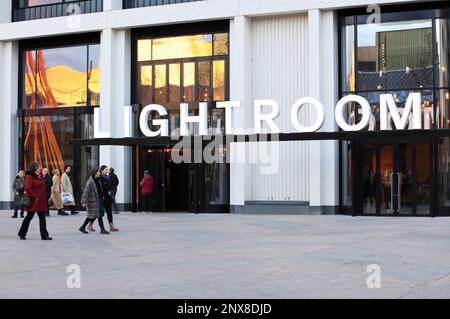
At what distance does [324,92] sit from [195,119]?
15.8 ft

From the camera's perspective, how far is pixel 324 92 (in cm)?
2684

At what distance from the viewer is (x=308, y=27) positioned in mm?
27156

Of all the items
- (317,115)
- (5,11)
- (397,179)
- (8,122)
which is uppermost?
(5,11)

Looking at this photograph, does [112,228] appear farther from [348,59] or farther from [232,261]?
[348,59]

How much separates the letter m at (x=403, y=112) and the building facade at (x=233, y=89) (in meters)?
0.38

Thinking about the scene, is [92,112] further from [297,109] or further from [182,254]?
[182,254]

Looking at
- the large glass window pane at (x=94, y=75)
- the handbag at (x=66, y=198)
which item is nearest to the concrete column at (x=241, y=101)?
the handbag at (x=66, y=198)

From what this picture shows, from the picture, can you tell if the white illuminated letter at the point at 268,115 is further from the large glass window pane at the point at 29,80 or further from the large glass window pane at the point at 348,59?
the large glass window pane at the point at 29,80

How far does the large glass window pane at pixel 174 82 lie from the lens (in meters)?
29.2

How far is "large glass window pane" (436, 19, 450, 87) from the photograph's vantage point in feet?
83.4

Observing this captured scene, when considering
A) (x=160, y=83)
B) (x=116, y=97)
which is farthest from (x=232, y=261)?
(x=116, y=97)

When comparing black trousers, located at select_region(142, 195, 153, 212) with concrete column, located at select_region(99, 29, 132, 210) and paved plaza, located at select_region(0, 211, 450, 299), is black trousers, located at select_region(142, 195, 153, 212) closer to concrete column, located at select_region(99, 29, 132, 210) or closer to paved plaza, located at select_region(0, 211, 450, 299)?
concrete column, located at select_region(99, 29, 132, 210)

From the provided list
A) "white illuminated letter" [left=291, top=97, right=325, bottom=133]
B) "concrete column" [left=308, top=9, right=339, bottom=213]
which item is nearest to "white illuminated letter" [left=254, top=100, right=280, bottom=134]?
"white illuminated letter" [left=291, top=97, right=325, bottom=133]
